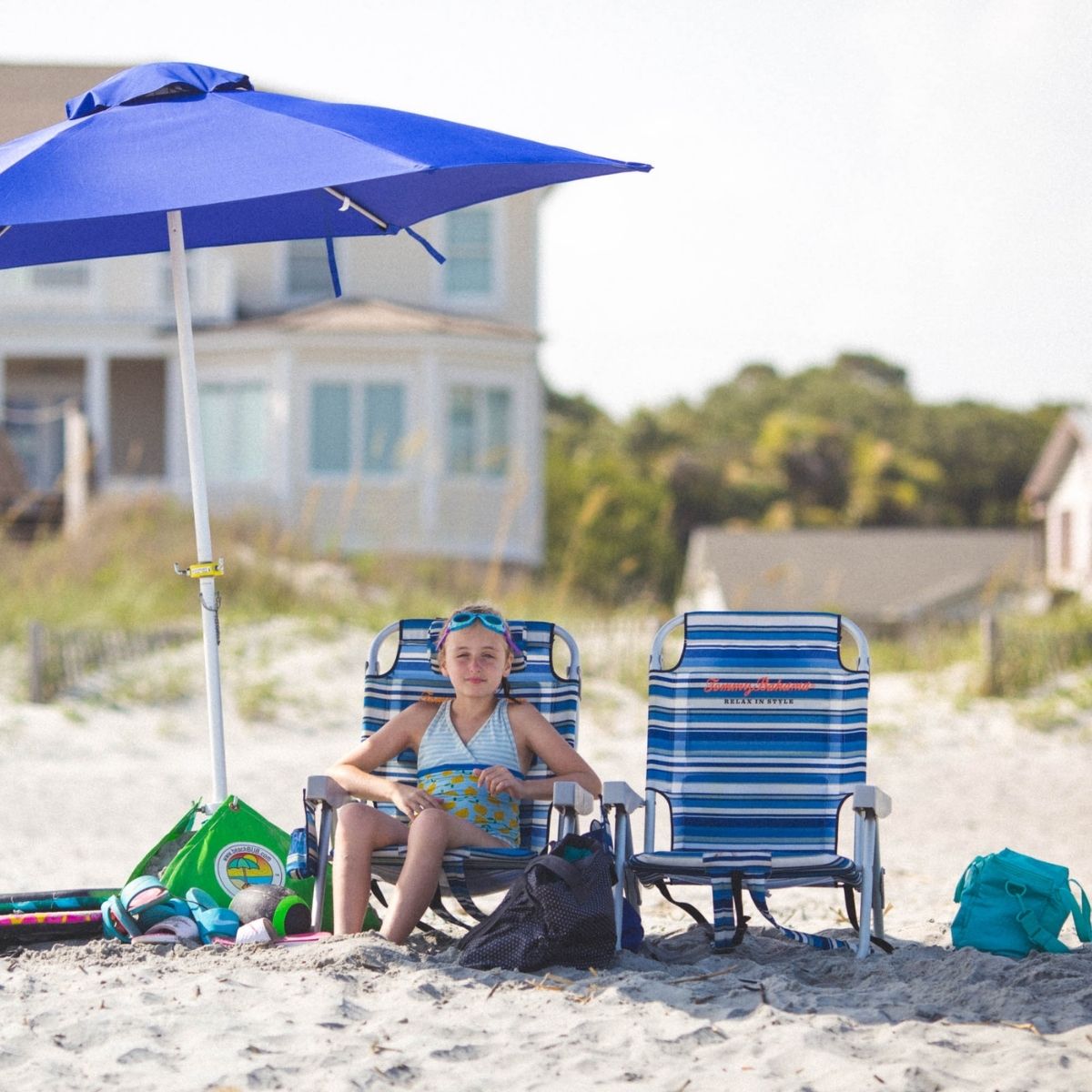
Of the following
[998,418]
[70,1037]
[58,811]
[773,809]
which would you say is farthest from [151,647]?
[998,418]

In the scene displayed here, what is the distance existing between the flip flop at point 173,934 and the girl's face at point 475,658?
1.10 meters

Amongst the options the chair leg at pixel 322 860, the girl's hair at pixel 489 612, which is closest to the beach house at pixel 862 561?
the girl's hair at pixel 489 612

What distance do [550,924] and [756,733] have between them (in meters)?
1.23

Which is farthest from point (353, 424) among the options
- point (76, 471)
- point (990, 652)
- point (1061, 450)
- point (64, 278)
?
point (1061, 450)

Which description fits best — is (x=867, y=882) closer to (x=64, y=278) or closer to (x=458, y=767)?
(x=458, y=767)

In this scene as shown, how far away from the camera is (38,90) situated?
702cm

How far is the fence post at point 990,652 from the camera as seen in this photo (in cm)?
1333

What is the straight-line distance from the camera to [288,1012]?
4062 millimetres

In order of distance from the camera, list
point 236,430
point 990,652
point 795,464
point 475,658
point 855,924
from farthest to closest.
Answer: point 795,464 → point 236,430 → point 990,652 → point 475,658 → point 855,924

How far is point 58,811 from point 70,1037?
5162mm

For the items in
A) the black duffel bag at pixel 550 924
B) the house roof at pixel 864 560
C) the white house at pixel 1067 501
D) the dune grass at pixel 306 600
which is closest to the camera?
the black duffel bag at pixel 550 924

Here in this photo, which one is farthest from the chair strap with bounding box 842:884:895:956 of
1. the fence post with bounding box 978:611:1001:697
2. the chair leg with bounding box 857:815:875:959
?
the fence post with bounding box 978:611:1001:697

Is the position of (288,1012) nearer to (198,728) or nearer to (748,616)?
(748,616)

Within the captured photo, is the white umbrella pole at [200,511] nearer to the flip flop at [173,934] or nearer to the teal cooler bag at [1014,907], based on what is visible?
the flip flop at [173,934]
